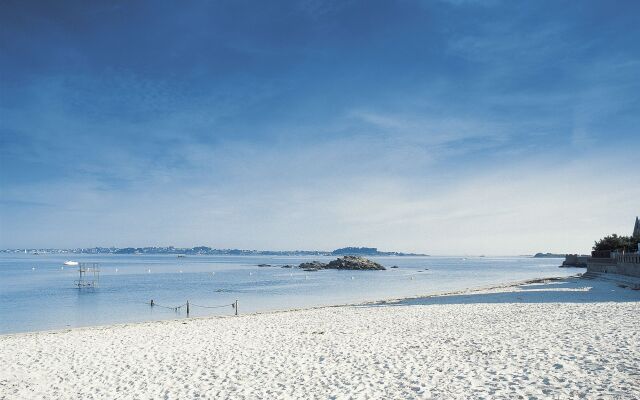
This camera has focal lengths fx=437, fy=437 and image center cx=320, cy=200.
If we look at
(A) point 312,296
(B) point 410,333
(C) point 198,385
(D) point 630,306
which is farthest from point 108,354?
(A) point 312,296

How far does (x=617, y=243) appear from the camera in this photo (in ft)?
192

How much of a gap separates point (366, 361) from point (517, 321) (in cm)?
898

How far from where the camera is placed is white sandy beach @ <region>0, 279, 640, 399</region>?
384 inches

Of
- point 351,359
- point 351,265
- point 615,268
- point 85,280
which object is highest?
point 351,359

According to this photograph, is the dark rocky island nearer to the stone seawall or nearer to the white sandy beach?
the stone seawall

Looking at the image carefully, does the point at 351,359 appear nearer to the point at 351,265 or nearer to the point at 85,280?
the point at 85,280

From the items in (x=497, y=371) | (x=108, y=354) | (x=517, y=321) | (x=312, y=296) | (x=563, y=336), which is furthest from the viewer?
(x=312, y=296)

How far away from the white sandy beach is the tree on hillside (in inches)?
1654

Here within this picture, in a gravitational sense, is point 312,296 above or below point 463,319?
below

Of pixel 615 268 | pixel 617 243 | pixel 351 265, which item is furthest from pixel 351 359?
pixel 351 265

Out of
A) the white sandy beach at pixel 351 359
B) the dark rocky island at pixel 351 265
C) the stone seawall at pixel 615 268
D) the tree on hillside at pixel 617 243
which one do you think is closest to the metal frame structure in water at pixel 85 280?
the white sandy beach at pixel 351 359

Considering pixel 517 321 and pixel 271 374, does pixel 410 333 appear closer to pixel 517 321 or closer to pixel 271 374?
pixel 517 321

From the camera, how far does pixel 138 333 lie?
19938 millimetres

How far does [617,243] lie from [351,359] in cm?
5994
